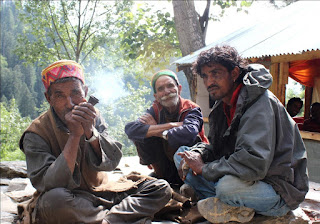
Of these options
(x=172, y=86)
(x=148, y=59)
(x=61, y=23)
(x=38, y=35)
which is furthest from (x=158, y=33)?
(x=172, y=86)

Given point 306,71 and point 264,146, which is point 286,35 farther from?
point 264,146

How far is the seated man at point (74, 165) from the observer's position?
103 inches

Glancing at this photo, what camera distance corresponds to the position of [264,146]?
2311mm

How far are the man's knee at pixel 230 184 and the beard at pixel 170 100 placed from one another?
58.8 inches

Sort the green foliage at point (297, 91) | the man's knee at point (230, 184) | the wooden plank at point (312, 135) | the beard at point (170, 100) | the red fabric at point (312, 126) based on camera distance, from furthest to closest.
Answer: the green foliage at point (297, 91) → the red fabric at point (312, 126) → the wooden plank at point (312, 135) → the beard at point (170, 100) → the man's knee at point (230, 184)

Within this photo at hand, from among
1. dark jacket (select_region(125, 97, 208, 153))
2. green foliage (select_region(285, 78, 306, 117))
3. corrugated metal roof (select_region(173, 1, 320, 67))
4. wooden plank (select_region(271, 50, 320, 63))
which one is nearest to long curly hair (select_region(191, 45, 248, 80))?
dark jacket (select_region(125, 97, 208, 153))

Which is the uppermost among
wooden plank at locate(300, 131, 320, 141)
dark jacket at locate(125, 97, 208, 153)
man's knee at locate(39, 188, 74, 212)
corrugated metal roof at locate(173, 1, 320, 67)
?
corrugated metal roof at locate(173, 1, 320, 67)

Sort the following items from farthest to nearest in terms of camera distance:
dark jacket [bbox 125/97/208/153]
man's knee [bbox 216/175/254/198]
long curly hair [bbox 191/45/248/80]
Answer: dark jacket [bbox 125/97/208/153] → long curly hair [bbox 191/45/248/80] → man's knee [bbox 216/175/254/198]

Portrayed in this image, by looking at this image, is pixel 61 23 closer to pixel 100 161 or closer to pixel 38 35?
pixel 38 35

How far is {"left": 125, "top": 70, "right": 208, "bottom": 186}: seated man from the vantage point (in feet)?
11.7

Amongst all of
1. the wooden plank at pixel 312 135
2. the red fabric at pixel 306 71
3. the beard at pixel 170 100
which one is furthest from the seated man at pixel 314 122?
the beard at pixel 170 100

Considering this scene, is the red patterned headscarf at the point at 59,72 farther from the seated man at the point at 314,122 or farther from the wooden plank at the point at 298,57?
the seated man at the point at 314,122

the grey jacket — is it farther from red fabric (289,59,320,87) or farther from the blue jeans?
red fabric (289,59,320,87)

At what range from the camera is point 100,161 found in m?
2.88
